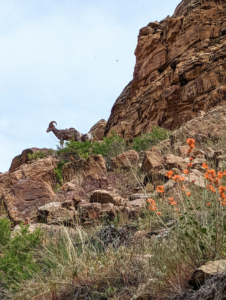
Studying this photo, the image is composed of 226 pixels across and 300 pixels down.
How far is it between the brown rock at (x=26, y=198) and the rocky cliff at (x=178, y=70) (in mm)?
9162

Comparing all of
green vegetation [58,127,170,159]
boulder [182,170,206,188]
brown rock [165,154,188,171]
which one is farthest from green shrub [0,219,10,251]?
green vegetation [58,127,170,159]

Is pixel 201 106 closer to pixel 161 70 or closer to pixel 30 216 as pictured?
pixel 161 70

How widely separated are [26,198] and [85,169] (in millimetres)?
2092

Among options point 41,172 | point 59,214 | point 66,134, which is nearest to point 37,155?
point 41,172

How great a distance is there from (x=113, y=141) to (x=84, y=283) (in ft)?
34.6

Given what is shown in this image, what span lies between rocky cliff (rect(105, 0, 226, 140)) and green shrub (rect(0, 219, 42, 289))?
11705 mm

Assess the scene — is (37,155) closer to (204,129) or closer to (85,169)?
(85,169)

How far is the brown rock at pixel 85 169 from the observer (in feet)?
30.8

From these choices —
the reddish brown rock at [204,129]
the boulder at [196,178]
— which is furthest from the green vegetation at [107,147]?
the boulder at [196,178]

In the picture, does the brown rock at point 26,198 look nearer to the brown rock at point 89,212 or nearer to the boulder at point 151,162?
the brown rock at point 89,212

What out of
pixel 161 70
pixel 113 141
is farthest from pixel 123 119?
pixel 113 141

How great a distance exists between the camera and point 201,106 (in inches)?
676

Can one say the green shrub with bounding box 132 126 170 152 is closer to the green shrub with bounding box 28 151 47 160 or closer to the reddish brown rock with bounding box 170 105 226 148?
the reddish brown rock with bounding box 170 105 226 148

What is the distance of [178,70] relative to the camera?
19.8m
